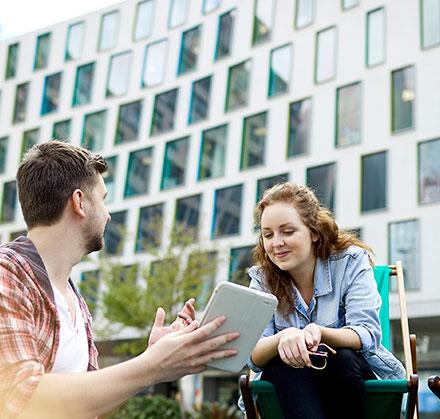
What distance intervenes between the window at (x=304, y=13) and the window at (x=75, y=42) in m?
9.39

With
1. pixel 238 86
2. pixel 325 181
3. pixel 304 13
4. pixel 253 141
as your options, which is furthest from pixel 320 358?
pixel 238 86

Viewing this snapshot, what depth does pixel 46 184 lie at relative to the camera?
231cm

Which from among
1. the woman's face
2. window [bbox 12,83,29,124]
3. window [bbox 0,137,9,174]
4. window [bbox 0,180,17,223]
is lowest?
the woman's face

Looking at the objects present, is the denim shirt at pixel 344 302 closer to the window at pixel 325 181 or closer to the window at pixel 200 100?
the window at pixel 325 181

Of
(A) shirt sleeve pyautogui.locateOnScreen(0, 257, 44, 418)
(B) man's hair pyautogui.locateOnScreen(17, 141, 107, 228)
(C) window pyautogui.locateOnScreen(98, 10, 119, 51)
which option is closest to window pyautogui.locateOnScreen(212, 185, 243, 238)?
(C) window pyautogui.locateOnScreen(98, 10, 119, 51)

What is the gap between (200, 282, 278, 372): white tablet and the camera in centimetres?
217

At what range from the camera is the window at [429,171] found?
65.1 feet

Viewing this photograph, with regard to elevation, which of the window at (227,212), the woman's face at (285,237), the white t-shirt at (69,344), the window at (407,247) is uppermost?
the window at (227,212)

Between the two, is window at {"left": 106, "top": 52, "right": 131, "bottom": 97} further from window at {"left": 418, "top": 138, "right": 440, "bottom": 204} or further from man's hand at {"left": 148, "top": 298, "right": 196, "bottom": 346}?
man's hand at {"left": 148, "top": 298, "right": 196, "bottom": 346}

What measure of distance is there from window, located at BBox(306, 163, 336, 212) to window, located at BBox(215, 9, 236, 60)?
5.53 meters

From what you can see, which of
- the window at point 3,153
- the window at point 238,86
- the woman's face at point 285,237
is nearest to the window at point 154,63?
the window at point 238,86

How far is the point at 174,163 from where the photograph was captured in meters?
25.8

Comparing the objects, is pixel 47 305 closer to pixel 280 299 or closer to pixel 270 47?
pixel 280 299

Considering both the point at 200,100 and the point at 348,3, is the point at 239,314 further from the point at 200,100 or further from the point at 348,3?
the point at 200,100
